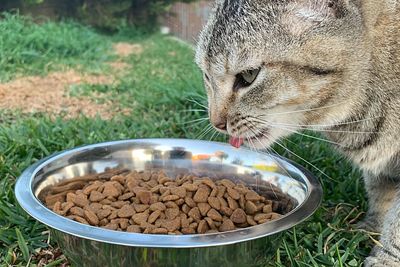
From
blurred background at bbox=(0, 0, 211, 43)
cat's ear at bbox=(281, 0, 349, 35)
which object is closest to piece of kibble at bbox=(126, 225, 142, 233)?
cat's ear at bbox=(281, 0, 349, 35)

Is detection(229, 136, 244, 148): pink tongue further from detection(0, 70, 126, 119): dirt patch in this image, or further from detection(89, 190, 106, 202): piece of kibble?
detection(0, 70, 126, 119): dirt patch

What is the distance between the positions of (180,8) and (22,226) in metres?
5.24

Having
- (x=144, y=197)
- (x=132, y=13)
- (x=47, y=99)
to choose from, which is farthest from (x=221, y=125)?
(x=132, y=13)

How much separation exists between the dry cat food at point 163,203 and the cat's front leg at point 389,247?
1.00 feet

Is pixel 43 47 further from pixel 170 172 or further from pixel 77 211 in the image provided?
pixel 77 211

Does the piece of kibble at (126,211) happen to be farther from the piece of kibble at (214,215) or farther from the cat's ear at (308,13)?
the cat's ear at (308,13)

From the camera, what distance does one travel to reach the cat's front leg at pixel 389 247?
68.0 inches

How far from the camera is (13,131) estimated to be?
258 centimetres

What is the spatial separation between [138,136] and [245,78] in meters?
1.14

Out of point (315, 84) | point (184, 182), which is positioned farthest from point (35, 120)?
point (315, 84)

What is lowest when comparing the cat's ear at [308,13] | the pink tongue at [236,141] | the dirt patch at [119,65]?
the dirt patch at [119,65]

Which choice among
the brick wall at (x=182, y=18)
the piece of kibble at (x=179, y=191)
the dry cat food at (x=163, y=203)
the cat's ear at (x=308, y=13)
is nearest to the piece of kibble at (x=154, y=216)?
the dry cat food at (x=163, y=203)

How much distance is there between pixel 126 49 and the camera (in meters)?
5.63

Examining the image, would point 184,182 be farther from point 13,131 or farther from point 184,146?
point 13,131
